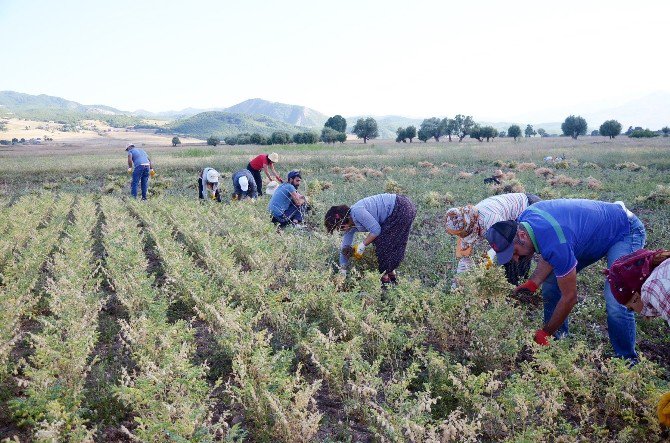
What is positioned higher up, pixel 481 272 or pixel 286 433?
pixel 481 272

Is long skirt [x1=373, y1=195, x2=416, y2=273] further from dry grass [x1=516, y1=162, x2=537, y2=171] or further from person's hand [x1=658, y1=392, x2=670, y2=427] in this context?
dry grass [x1=516, y1=162, x2=537, y2=171]

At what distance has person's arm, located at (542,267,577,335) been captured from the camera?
126 inches

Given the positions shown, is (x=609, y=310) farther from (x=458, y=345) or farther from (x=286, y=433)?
(x=286, y=433)

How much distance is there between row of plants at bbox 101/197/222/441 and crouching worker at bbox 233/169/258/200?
14.2ft

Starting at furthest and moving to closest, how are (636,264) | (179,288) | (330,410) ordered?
(179,288) → (330,410) → (636,264)

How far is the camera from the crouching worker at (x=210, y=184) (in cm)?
1082

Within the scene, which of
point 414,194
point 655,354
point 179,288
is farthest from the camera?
point 414,194

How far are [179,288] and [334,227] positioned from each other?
6.17 ft

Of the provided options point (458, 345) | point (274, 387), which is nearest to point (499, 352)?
point (458, 345)

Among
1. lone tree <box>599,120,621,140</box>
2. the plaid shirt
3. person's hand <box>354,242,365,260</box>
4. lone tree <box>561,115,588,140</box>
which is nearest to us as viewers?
the plaid shirt

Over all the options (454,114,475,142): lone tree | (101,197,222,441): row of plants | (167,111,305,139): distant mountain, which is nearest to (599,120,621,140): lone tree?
(454,114,475,142): lone tree

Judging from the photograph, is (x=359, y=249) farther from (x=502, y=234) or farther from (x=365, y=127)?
(x=365, y=127)

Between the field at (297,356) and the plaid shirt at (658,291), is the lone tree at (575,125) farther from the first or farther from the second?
the plaid shirt at (658,291)

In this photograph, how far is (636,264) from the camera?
7.93 ft
